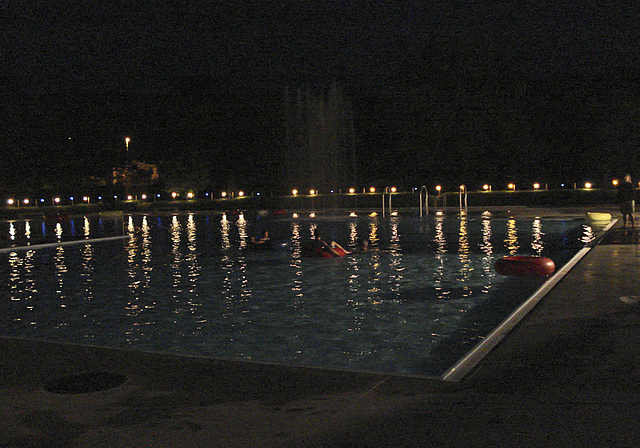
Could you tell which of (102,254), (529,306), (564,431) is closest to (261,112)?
(102,254)

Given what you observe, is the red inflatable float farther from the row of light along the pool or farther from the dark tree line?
the dark tree line

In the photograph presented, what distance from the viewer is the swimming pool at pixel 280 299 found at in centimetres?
932

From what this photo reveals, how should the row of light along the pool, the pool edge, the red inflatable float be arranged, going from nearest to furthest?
the pool edge → the red inflatable float → the row of light along the pool

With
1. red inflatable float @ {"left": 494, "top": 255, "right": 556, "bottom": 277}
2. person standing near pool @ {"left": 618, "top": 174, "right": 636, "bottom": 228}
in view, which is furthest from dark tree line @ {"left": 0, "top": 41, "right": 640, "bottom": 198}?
red inflatable float @ {"left": 494, "top": 255, "right": 556, "bottom": 277}

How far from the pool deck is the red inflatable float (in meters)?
6.54

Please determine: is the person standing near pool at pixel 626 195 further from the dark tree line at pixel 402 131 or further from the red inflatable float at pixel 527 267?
the dark tree line at pixel 402 131

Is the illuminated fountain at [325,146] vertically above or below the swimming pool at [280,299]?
above

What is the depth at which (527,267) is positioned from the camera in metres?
14.1

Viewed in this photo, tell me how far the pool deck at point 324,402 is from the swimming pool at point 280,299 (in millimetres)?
1821

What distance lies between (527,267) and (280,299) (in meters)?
5.27

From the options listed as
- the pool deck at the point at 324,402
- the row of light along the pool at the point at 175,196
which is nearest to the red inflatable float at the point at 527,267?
the pool deck at the point at 324,402

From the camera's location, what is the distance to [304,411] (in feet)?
16.9

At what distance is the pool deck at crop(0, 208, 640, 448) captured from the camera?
183 inches

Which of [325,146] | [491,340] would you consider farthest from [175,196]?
[491,340]
